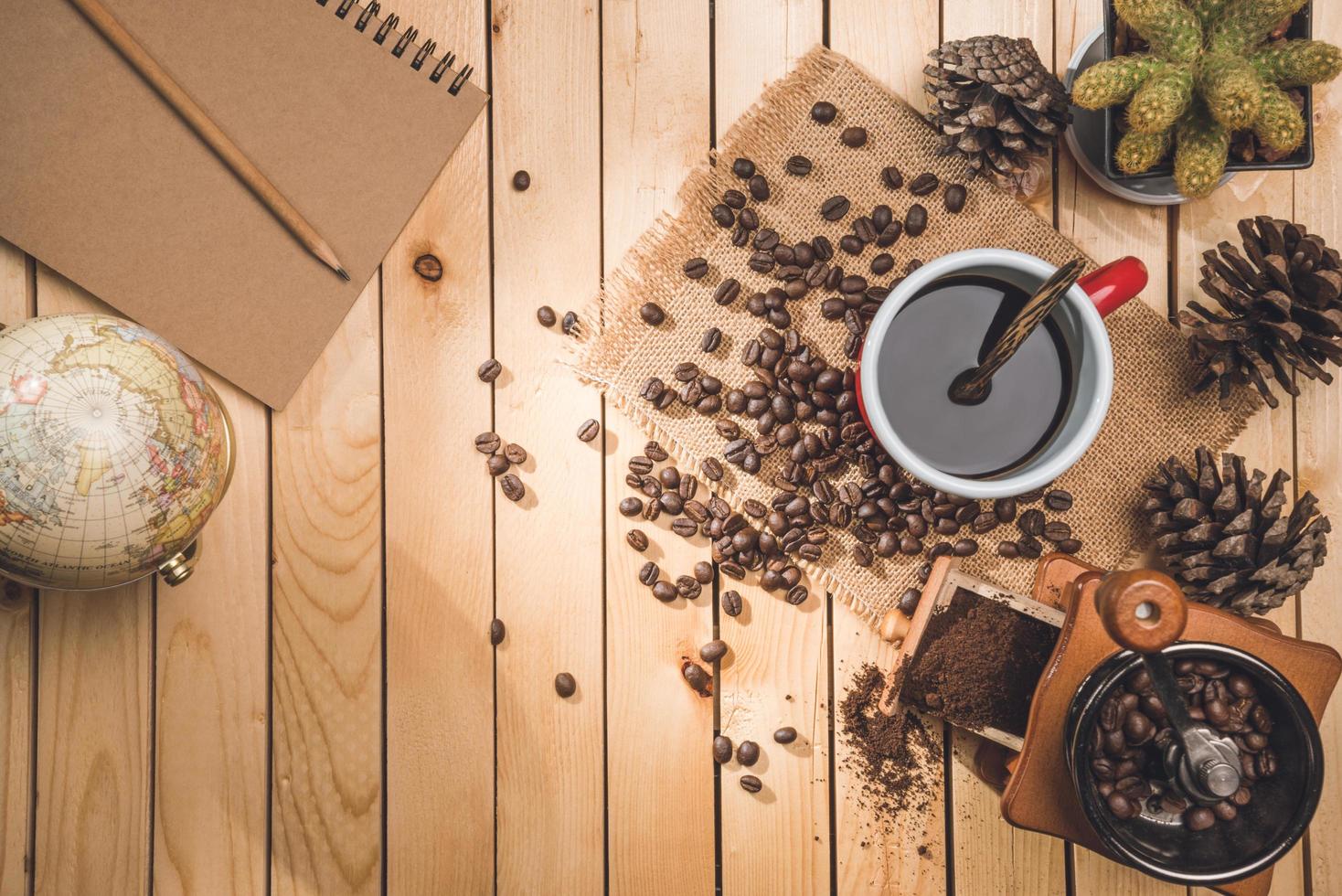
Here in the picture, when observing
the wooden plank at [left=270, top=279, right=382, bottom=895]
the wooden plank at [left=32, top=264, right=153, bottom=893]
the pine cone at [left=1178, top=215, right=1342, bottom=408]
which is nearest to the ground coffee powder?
the pine cone at [left=1178, top=215, right=1342, bottom=408]

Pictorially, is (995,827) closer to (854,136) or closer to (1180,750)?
(1180,750)

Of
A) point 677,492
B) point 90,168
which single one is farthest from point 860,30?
point 90,168

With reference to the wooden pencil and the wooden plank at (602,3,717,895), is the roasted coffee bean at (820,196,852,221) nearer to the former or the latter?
the wooden plank at (602,3,717,895)

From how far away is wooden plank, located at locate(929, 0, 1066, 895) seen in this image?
99 cm

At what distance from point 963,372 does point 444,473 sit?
23.1 inches

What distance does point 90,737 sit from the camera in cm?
99

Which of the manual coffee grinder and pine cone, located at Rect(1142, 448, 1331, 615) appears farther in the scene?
pine cone, located at Rect(1142, 448, 1331, 615)

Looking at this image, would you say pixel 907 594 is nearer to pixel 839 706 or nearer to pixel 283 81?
pixel 839 706

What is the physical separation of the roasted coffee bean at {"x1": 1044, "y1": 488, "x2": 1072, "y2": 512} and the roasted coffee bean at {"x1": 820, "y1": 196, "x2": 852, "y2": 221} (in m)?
0.40

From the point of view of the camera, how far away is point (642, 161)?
1011 mm

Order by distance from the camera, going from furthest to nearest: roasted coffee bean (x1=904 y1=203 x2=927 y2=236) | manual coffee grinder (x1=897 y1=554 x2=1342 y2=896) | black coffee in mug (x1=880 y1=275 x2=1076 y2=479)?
roasted coffee bean (x1=904 y1=203 x2=927 y2=236)
black coffee in mug (x1=880 y1=275 x2=1076 y2=479)
manual coffee grinder (x1=897 y1=554 x2=1342 y2=896)

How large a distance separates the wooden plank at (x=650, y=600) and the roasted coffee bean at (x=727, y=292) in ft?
0.39

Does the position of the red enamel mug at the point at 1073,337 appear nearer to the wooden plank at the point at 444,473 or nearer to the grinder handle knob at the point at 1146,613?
the grinder handle knob at the point at 1146,613

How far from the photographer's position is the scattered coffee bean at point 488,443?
1.00 meters
